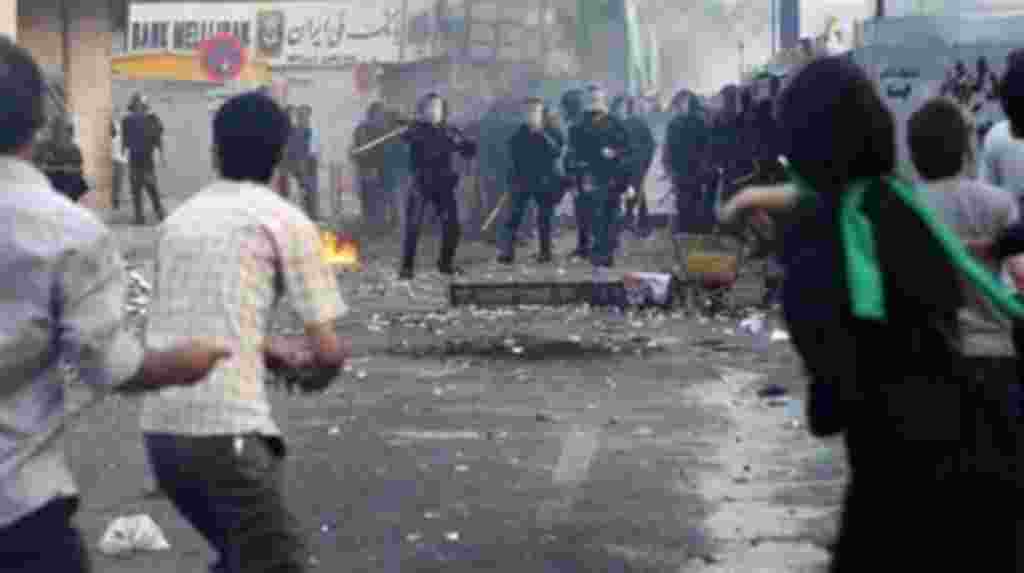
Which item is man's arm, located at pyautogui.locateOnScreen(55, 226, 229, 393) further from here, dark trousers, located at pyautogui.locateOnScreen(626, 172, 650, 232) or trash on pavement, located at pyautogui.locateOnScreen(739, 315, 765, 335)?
dark trousers, located at pyautogui.locateOnScreen(626, 172, 650, 232)

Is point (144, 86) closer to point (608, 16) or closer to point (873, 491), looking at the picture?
point (608, 16)

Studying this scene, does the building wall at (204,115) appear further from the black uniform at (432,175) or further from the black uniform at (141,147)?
the black uniform at (432,175)

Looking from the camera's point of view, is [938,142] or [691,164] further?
[691,164]

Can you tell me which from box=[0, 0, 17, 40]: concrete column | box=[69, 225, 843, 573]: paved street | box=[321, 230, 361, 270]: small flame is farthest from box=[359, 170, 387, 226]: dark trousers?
box=[69, 225, 843, 573]: paved street

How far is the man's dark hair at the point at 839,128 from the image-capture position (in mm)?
4301

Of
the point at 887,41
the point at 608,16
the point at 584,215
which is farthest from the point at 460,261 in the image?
the point at 608,16

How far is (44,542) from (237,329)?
1186 millimetres

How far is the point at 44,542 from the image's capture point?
4.35m

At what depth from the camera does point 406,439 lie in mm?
11359

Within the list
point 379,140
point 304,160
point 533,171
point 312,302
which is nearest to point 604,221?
point 533,171

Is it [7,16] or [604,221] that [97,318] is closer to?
[604,221]

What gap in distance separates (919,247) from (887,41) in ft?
59.2

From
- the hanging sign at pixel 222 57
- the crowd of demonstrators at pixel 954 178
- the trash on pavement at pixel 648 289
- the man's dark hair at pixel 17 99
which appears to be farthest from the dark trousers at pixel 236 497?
the hanging sign at pixel 222 57

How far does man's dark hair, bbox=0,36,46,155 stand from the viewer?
14.4 ft
